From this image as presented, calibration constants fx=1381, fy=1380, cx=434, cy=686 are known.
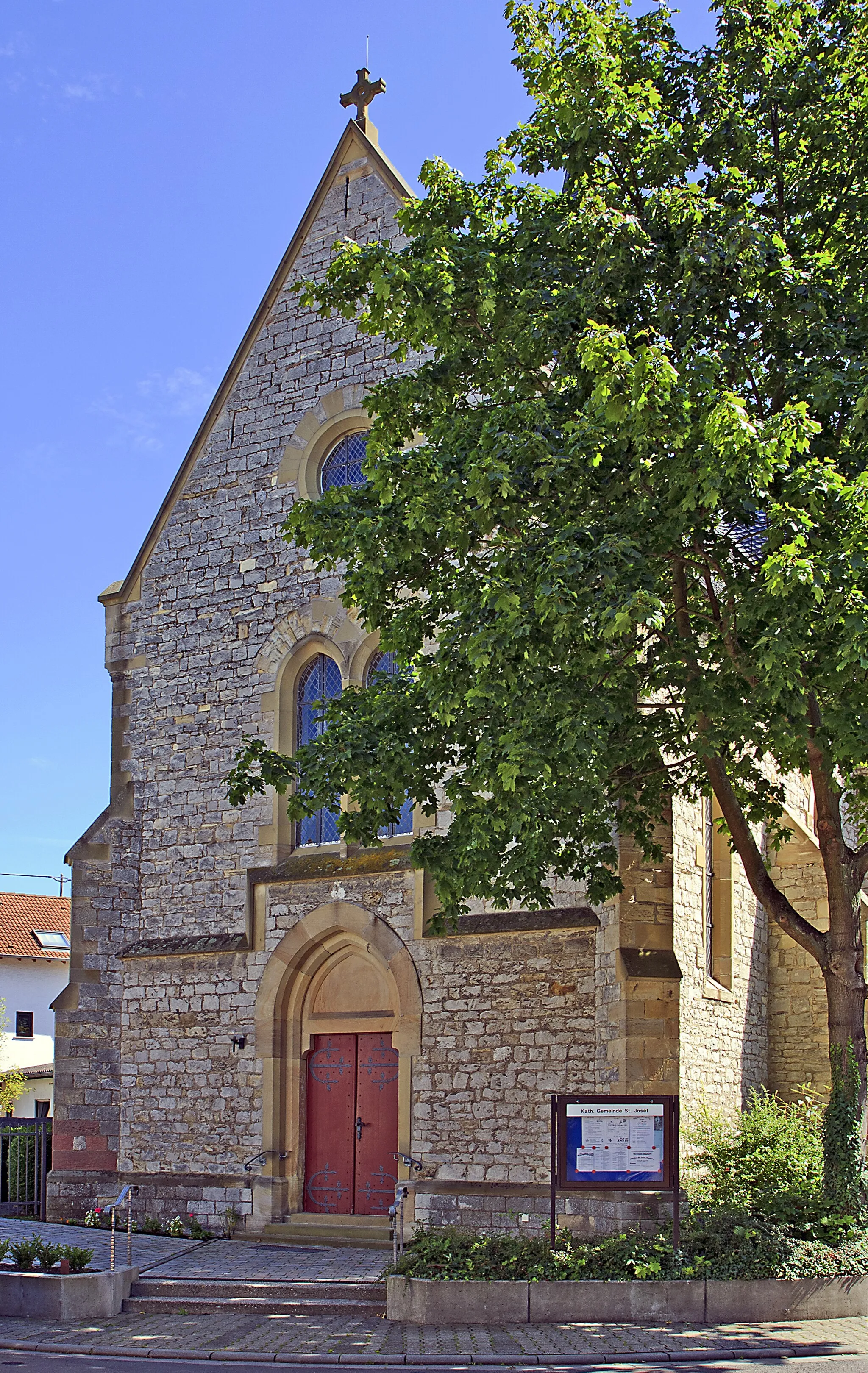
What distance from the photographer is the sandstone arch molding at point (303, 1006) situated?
15.4m

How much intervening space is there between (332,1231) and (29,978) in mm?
28891

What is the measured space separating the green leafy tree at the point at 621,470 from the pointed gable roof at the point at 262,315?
20.1ft

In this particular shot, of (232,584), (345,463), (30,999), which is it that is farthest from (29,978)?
(345,463)

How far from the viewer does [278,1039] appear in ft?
52.3

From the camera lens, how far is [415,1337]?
1016 cm

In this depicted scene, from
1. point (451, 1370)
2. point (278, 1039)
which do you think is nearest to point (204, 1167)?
point (278, 1039)

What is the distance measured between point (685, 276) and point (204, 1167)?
37.1ft

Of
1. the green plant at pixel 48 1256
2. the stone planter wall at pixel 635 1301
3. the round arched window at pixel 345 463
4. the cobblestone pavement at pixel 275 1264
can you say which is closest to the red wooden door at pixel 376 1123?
the cobblestone pavement at pixel 275 1264

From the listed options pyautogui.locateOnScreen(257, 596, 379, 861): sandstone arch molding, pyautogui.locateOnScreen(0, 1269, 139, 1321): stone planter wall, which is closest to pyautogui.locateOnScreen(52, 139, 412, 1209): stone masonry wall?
pyautogui.locateOnScreen(257, 596, 379, 861): sandstone arch molding

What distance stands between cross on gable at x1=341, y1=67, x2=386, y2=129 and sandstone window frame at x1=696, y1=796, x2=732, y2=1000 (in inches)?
390

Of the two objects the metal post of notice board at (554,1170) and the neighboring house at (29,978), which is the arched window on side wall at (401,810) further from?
the neighboring house at (29,978)

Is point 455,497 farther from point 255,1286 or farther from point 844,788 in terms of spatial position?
point 255,1286

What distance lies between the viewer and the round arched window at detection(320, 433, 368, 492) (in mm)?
17203

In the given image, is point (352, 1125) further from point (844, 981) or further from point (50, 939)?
point (50, 939)
